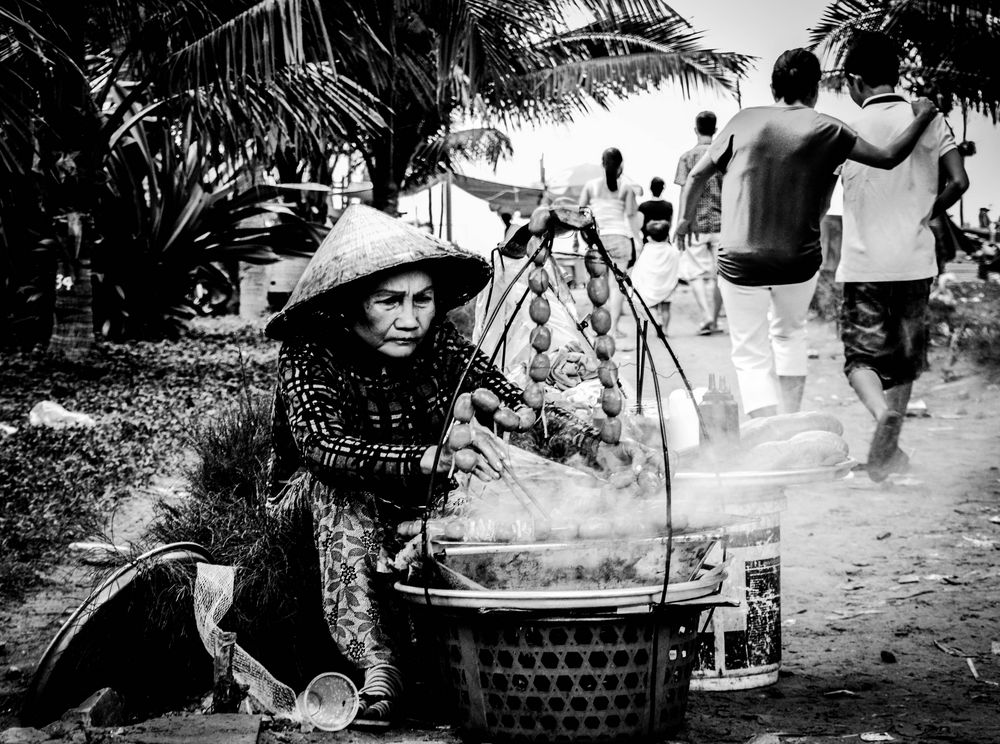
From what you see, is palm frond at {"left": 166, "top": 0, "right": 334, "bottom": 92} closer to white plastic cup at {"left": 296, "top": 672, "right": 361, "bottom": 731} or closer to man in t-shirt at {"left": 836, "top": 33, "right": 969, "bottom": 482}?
man in t-shirt at {"left": 836, "top": 33, "right": 969, "bottom": 482}

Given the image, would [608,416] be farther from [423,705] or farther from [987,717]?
[987,717]

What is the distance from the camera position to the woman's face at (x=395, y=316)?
2.80m

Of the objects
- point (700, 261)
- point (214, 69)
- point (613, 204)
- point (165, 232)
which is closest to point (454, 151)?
point (165, 232)

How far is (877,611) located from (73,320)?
7.42m

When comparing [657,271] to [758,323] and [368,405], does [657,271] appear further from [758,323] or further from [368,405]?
[368,405]

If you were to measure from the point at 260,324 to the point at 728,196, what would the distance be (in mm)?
9370

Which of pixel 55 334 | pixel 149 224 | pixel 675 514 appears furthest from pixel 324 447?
pixel 149 224

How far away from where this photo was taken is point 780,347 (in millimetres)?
4539

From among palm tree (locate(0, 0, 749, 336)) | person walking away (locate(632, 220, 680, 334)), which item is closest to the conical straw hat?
palm tree (locate(0, 0, 749, 336))

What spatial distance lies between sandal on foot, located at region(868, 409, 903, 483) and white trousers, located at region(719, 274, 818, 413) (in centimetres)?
52

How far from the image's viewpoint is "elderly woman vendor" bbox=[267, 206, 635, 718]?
255cm

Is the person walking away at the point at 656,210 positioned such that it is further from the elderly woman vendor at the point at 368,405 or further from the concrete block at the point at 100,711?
the concrete block at the point at 100,711

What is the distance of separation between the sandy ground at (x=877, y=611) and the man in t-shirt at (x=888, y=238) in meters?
0.40

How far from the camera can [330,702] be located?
2.47m
